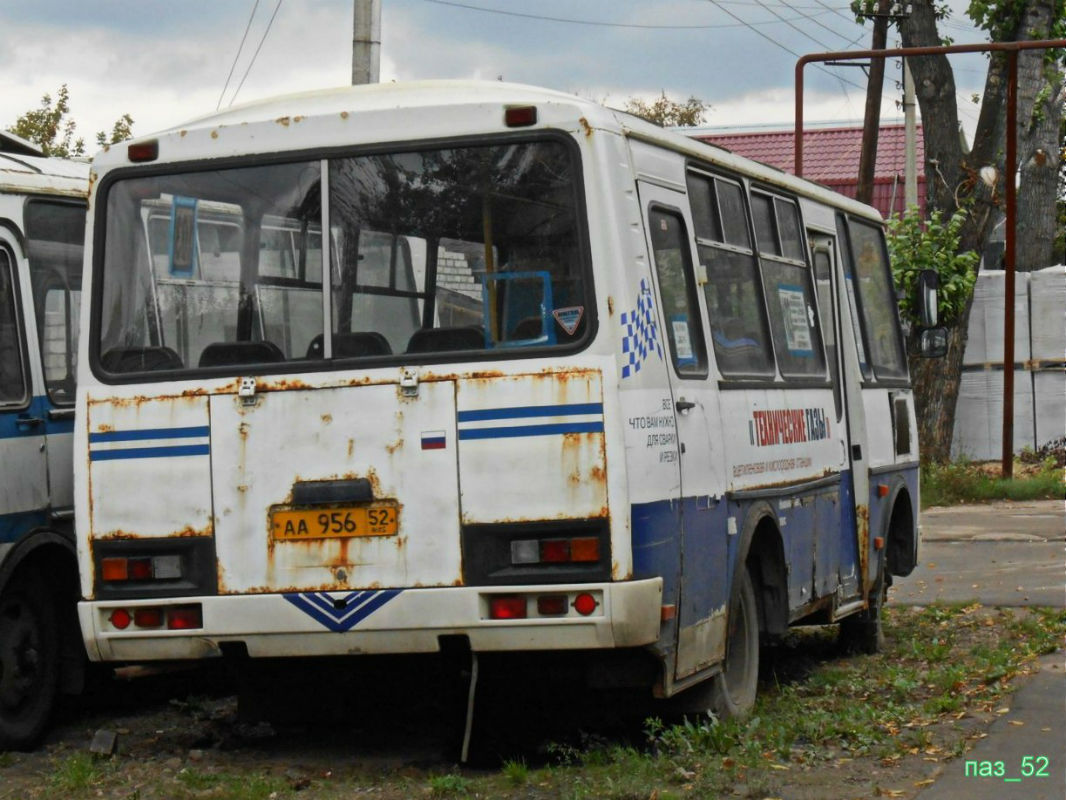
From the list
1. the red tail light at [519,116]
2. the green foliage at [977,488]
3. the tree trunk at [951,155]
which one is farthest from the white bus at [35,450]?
the tree trunk at [951,155]

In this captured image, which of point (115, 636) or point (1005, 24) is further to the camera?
point (1005, 24)

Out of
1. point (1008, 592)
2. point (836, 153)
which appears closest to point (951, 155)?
point (1008, 592)

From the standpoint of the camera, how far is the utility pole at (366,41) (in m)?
14.8

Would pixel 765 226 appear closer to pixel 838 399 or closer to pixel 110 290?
pixel 838 399

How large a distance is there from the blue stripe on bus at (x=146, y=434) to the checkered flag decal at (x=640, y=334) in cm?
181

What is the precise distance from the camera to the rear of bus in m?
7.20

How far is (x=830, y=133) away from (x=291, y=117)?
3713 centimetres

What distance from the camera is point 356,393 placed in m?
7.45

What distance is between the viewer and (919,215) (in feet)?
82.2

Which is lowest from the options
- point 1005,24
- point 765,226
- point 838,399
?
point 838,399

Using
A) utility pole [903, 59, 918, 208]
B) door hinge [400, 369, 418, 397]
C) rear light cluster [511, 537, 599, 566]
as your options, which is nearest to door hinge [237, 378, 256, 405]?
door hinge [400, 369, 418, 397]

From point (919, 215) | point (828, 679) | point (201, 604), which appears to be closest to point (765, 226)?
point (828, 679)

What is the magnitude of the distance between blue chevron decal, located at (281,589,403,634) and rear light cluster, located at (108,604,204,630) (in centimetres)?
43

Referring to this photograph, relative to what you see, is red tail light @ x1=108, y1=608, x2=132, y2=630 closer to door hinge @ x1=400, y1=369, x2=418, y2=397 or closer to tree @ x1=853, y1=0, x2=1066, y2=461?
door hinge @ x1=400, y1=369, x2=418, y2=397
